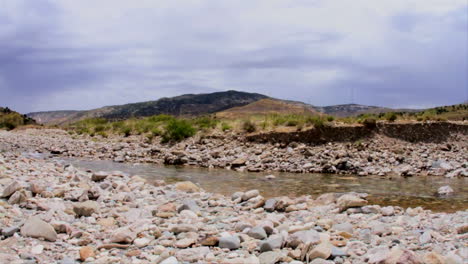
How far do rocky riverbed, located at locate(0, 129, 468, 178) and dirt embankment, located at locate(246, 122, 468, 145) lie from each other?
0.35 metres

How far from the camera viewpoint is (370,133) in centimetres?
1642

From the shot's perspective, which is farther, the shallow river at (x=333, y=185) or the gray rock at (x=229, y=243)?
the shallow river at (x=333, y=185)

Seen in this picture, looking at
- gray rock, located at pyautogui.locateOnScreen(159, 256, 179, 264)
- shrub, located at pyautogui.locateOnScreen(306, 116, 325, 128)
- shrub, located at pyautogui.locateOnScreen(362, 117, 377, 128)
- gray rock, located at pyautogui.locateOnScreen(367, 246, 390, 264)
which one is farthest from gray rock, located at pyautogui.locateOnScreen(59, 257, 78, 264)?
shrub, located at pyautogui.locateOnScreen(362, 117, 377, 128)

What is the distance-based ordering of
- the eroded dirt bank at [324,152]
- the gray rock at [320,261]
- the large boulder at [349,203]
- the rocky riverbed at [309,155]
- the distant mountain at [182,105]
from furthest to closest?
the distant mountain at [182,105]
the eroded dirt bank at [324,152]
the rocky riverbed at [309,155]
the large boulder at [349,203]
the gray rock at [320,261]

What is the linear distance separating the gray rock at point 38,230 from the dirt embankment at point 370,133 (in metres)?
12.9

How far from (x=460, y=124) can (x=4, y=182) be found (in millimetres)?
17609

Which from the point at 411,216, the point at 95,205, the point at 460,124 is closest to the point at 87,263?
the point at 95,205

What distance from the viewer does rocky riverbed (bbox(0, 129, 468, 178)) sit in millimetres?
13094

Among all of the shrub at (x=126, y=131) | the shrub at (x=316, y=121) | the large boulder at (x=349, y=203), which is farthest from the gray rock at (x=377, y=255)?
the shrub at (x=126, y=131)

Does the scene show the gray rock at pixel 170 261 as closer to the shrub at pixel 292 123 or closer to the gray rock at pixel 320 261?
the gray rock at pixel 320 261

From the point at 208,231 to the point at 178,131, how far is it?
50.4 feet

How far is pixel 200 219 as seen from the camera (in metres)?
5.50

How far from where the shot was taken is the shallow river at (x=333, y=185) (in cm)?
788

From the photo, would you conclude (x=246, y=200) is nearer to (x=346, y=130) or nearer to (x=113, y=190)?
(x=113, y=190)
